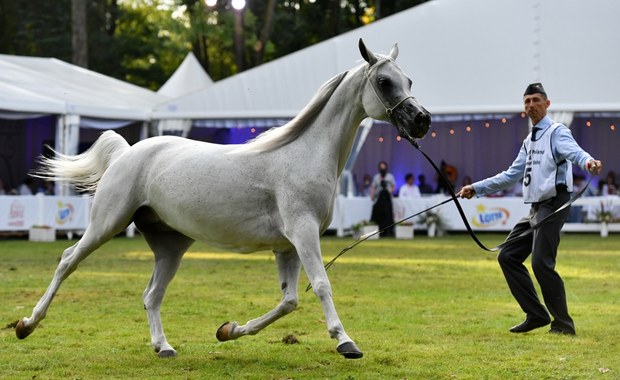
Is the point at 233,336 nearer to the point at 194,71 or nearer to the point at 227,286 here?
the point at 227,286

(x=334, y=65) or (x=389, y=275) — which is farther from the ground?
(x=334, y=65)

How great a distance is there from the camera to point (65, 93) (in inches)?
969

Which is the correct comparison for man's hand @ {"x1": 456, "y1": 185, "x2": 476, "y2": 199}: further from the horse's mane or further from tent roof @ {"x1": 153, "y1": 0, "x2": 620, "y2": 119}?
tent roof @ {"x1": 153, "y1": 0, "x2": 620, "y2": 119}

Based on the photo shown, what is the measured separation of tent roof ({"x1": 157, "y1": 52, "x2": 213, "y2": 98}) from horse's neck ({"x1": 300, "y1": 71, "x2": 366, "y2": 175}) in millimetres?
29866

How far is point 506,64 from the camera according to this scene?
25516 millimetres

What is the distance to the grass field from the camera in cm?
709

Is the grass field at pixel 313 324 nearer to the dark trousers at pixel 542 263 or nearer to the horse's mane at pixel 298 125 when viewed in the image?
the dark trousers at pixel 542 263

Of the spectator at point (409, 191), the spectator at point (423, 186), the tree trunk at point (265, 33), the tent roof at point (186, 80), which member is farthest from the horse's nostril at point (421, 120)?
the tree trunk at point (265, 33)

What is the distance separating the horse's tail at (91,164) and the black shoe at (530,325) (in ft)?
11.8

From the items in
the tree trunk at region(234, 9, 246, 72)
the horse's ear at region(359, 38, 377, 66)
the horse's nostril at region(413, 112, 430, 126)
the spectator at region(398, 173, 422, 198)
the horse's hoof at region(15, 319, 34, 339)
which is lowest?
the spectator at region(398, 173, 422, 198)

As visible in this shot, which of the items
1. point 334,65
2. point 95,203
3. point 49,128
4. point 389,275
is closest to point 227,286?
point 389,275

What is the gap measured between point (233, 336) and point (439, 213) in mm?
19164

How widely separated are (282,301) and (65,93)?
1831 cm

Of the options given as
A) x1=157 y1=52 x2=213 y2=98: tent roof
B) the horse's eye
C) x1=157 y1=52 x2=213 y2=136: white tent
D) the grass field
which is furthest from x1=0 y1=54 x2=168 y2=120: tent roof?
the horse's eye
